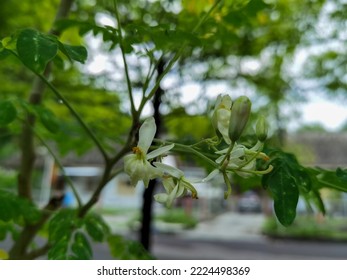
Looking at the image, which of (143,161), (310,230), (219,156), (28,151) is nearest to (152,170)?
→ (143,161)

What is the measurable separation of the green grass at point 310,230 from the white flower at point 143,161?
10.7 meters

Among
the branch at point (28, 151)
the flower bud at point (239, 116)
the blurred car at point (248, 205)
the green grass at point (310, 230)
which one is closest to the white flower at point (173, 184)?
the flower bud at point (239, 116)

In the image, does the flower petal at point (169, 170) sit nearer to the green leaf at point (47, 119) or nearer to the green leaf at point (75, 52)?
the green leaf at point (75, 52)

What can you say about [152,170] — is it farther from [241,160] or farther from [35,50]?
[35,50]

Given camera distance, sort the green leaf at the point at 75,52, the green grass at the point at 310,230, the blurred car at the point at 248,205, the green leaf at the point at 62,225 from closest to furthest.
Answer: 1. the green leaf at the point at 75,52
2. the green leaf at the point at 62,225
3. the green grass at the point at 310,230
4. the blurred car at the point at 248,205

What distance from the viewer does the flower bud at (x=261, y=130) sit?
678mm

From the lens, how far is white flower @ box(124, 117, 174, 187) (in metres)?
0.62

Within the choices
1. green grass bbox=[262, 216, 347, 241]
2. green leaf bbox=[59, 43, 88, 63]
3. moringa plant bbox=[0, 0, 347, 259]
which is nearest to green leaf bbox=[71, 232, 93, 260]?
moringa plant bbox=[0, 0, 347, 259]

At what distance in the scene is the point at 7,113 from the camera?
100 centimetres

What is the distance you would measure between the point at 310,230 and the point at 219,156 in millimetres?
11901

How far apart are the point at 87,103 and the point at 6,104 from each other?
1.85m

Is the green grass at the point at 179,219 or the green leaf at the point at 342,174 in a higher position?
the green leaf at the point at 342,174

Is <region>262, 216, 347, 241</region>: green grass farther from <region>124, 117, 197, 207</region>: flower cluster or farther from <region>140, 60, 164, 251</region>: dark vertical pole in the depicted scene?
<region>124, 117, 197, 207</region>: flower cluster
